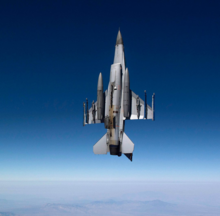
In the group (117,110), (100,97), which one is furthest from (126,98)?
(100,97)

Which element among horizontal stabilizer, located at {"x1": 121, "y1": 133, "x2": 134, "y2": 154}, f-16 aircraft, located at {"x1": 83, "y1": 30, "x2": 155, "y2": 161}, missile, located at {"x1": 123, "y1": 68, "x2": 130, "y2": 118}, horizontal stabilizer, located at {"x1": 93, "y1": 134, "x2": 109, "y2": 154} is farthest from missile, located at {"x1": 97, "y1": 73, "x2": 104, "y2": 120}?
horizontal stabilizer, located at {"x1": 121, "y1": 133, "x2": 134, "y2": 154}

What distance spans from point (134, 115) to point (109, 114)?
297 centimetres

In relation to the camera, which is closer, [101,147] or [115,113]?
[115,113]

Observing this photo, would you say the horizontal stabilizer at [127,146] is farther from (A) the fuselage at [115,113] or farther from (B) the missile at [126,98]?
(B) the missile at [126,98]

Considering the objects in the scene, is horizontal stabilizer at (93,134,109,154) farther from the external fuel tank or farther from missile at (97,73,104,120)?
the external fuel tank

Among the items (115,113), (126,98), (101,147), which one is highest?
(126,98)

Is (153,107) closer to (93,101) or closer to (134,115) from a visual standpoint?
(134,115)

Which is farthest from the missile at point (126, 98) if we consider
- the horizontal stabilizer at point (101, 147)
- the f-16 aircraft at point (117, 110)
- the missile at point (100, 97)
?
the horizontal stabilizer at point (101, 147)

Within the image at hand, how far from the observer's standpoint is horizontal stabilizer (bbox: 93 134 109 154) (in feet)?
76.2

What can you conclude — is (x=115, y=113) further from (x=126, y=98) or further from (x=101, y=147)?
(x=101, y=147)

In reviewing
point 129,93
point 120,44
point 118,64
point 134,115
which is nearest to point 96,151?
point 134,115

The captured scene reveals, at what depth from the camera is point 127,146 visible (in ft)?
73.6

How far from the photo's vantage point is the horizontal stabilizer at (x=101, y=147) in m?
23.2

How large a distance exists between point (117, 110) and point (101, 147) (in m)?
4.39
